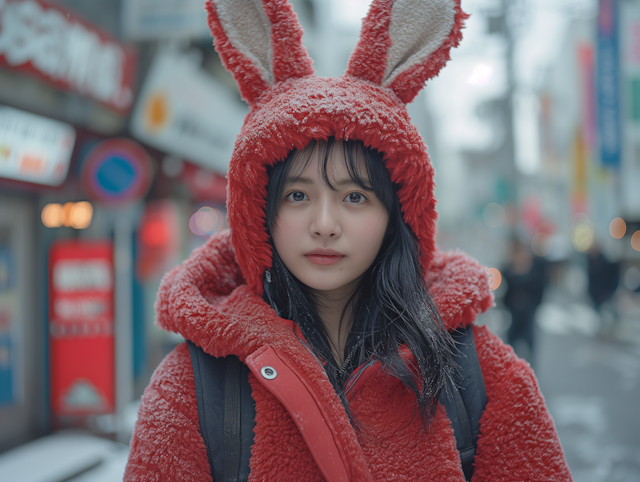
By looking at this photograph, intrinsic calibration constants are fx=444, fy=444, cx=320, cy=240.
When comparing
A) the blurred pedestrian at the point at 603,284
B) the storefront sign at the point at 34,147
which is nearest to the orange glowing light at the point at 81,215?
the storefront sign at the point at 34,147

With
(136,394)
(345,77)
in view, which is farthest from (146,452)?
(136,394)

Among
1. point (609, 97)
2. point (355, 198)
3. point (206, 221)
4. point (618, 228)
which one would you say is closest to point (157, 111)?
point (206, 221)

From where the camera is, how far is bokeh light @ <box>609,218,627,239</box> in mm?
13250

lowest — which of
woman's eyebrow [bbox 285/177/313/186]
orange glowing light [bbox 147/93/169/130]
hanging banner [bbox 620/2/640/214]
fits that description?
woman's eyebrow [bbox 285/177/313/186]

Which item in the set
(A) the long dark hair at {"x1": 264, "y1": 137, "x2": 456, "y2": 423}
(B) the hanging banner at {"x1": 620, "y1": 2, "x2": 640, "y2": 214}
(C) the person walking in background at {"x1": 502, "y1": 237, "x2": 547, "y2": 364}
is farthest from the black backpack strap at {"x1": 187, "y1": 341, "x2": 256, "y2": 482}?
(B) the hanging banner at {"x1": 620, "y1": 2, "x2": 640, "y2": 214}

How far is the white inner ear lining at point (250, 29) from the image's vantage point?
1.12 m

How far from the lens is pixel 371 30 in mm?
1127

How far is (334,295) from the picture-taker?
1.25 metres

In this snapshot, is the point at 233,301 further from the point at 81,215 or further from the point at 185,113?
the point at 185,113

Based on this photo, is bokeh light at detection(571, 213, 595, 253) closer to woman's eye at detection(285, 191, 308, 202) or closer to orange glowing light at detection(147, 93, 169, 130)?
orange glowing light at detection(147, 93, 169, 130)

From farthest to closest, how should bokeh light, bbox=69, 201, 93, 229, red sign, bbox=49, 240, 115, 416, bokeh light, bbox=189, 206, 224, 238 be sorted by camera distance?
1. bokeh light, bbox=189, 206, 224, 238
2. bokeh light, bbox=69, 201, 93, 229
3. red sign, bbox=49, 240, 115, 416

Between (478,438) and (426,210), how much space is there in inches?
22.8

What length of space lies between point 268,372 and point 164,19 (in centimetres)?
460

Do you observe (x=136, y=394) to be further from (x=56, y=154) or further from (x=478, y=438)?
(x=478, y=438)
